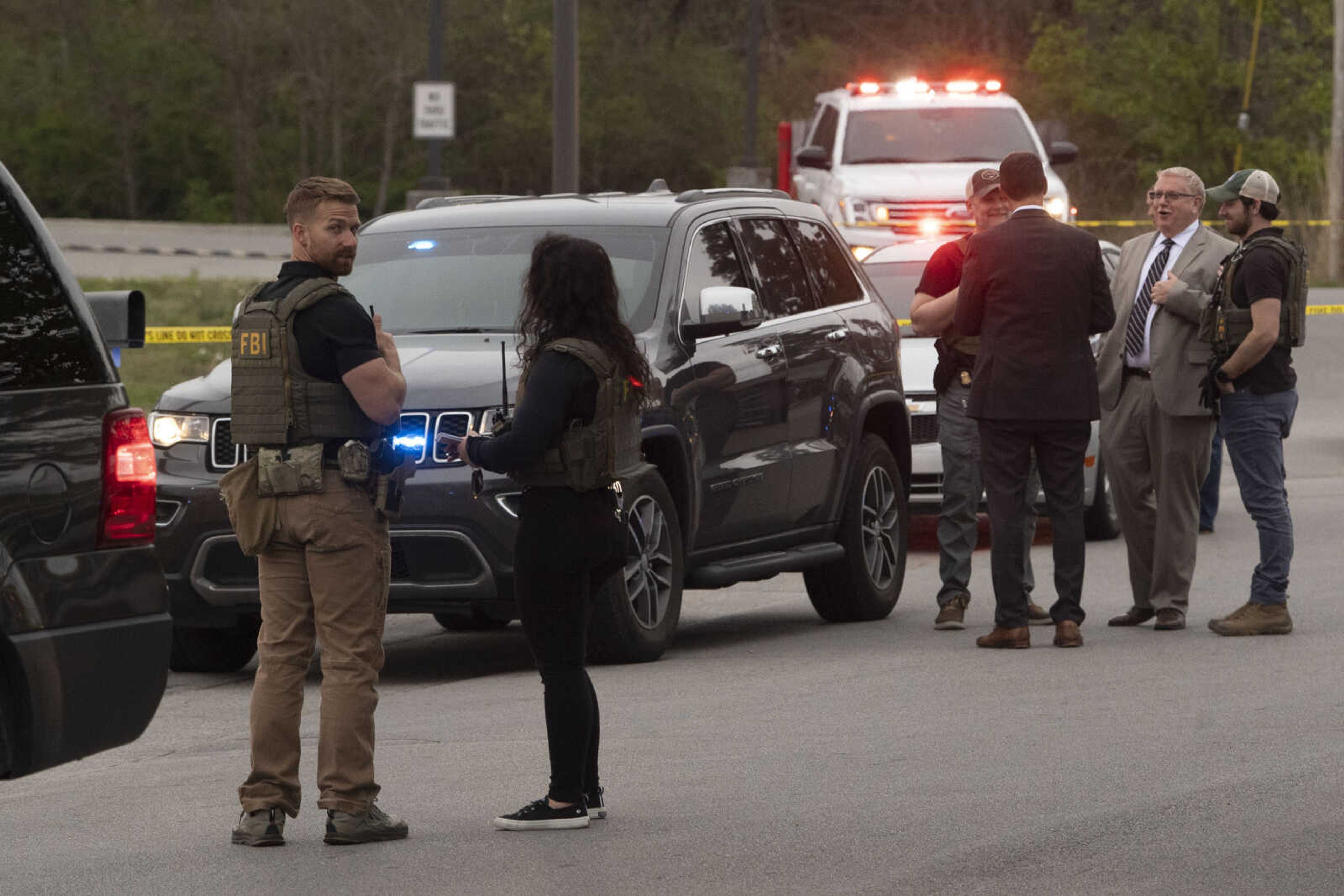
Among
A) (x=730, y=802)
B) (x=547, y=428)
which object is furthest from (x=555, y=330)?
(x=730, y=802)

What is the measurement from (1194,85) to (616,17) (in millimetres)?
15711

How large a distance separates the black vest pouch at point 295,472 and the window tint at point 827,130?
53.9 feet

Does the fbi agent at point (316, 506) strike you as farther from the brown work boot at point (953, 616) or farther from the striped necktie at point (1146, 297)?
the striped necktie at point (1146, 297)

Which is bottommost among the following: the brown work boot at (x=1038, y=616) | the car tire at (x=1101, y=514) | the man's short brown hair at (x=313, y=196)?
the car tire at (x=1101, y=514)

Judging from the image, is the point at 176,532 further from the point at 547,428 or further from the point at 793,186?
the point at 793,186

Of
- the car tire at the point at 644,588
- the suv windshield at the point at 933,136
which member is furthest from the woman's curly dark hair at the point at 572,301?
the suv windshield at the point at 933,136

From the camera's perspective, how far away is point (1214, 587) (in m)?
11.6

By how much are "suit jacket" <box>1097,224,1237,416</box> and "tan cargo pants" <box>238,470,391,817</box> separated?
467 centimetres

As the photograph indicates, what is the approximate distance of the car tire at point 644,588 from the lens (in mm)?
9062

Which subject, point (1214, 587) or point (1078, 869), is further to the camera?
point (1214, 587)

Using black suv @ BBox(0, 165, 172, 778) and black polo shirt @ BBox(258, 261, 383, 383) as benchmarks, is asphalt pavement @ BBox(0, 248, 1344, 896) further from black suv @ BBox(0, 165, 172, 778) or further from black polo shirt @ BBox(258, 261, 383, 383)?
black polo shirt @ BBox(258, 261, 383, 383)

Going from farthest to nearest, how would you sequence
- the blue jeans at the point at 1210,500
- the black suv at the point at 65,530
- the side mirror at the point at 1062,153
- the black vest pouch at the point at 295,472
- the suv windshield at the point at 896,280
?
the side mirror at the point at 1062,153
the suv windshield at the point at 896,280
the blue jeans at the point at 1210,500
the black vest pouch at the point at 295,472
the black suv at the point at 65,530

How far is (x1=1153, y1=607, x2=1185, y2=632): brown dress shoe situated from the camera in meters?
10.1

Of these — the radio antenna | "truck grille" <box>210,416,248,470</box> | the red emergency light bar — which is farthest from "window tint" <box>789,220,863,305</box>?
the red emergency light bar
